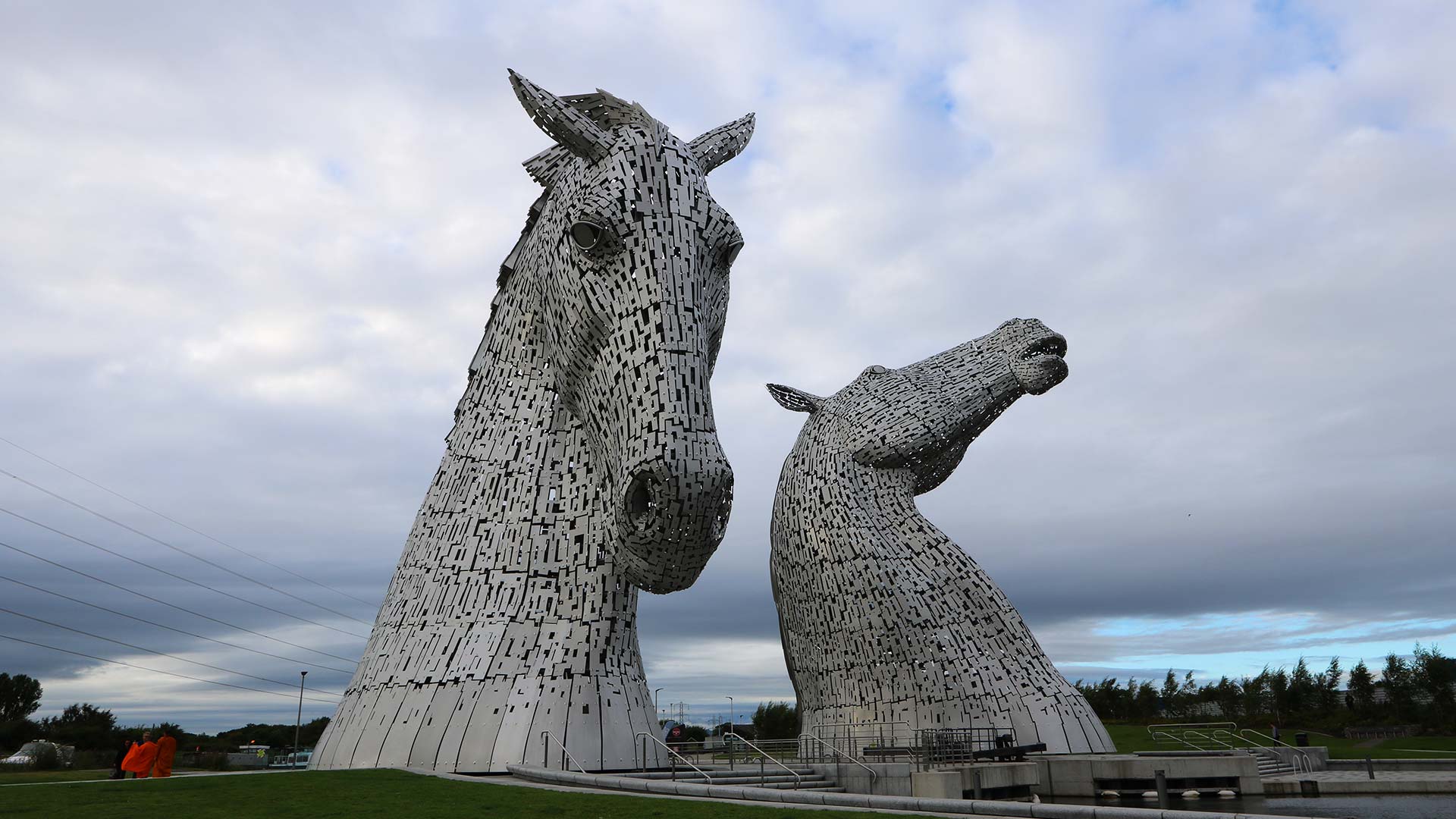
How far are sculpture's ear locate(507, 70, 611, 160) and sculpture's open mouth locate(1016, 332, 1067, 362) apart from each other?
1216cm

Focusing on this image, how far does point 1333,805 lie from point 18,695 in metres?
41.8

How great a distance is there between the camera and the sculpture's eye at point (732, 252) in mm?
6434

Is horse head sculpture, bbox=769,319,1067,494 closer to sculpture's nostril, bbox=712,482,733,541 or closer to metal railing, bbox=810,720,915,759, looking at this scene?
metal railing, bbox=810,720,915,759

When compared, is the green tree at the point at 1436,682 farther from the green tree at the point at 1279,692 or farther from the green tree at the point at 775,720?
the green tree at the point at 775,720

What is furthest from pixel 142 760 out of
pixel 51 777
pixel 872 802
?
pixel 872 802

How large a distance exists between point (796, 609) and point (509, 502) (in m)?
10.8

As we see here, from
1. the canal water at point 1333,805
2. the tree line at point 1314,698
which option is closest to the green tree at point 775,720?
the tree line at point 1314,698

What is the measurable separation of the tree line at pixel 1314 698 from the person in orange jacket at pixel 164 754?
28586mm

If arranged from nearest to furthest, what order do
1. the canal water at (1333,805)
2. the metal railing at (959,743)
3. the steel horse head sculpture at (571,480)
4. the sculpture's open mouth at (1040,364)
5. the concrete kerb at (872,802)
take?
the steel horse head sculpture at (571,480) < the concrete kerb at (872,802) < the canal water at (1333,805) < the metal railing at (959,743) < the sculpture's open mouth at (1040,364)

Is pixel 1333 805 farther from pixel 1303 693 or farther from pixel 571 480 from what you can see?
pixel 1303 693

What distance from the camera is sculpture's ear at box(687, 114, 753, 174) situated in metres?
7.27

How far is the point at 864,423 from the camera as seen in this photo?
1686cm

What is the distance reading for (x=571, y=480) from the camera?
7.22 m

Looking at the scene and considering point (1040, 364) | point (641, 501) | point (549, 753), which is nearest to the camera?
point (641, 501)
